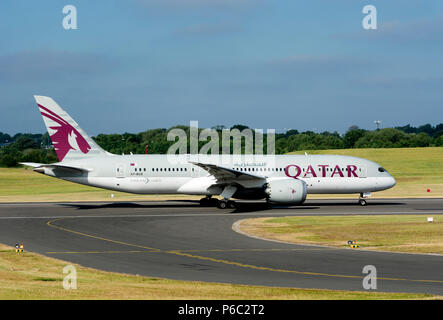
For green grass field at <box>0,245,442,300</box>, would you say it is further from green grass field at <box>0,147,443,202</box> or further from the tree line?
the tree line

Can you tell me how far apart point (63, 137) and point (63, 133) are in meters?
0.34

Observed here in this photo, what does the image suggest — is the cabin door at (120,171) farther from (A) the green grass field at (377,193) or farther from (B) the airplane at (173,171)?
(A) the green grass field at (377,193)

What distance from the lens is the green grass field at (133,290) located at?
1588 centimetres

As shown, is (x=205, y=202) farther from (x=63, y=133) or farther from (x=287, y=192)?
(x=63, y=133)

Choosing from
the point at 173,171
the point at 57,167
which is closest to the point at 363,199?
the point at 173,171

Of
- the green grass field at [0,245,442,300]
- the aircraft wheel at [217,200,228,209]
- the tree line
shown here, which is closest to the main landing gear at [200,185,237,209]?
the aircraft wheel at [217,200,228,209]

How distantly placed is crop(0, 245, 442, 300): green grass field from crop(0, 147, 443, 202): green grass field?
37.5 metres

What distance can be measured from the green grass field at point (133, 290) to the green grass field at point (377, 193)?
37.5 meters

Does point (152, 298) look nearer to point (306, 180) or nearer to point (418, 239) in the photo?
point (418, 239)

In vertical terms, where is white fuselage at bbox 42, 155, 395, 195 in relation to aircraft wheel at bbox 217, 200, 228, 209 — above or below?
above

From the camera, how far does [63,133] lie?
47.2 metres

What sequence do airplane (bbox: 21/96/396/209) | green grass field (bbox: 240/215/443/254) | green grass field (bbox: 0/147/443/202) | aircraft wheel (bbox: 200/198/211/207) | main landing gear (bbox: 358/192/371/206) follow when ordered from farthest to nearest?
green grass field (bbox: 0/147/443/202) → aircraft wheel (bbox: 200/198/211/207) → main landing gear (bbox: 358/192/371/206) → airplane (bbox: 21/96/396/209) → green grass field (bbox: 240/215/443/254)

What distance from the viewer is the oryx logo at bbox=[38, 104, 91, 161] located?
154 feet
